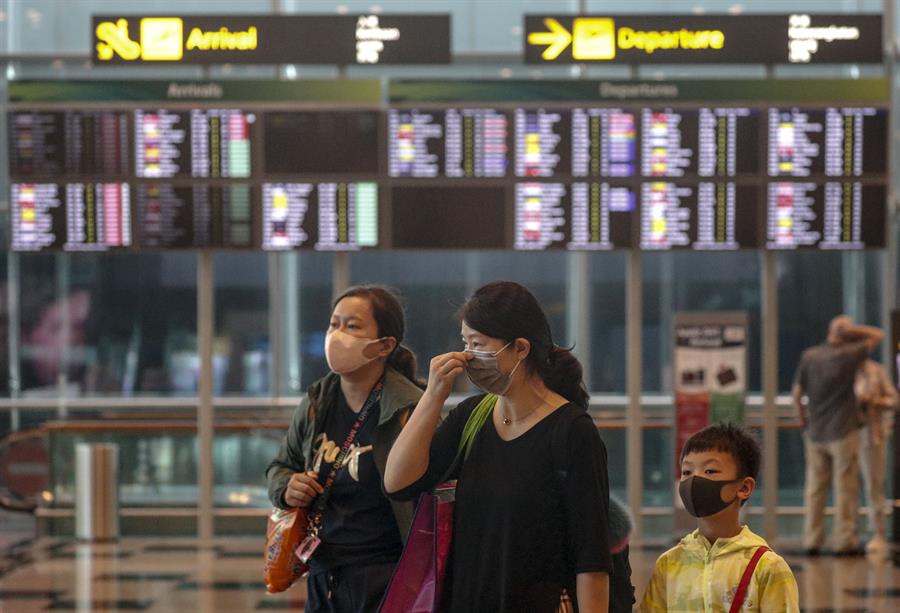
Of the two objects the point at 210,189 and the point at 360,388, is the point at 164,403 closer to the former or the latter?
the point at 210,189

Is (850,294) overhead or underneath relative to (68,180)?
underneath

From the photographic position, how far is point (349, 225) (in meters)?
8.89

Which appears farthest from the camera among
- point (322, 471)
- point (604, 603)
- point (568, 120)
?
point (568, 120)

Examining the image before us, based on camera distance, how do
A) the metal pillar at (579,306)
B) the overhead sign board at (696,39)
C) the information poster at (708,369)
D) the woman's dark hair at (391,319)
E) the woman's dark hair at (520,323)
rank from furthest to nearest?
the metal pillar at (579,306) < the information poster at (708,369) < the overhead sign board at (696,39) < the woman's dark hair at (391,319) < the woman's dark hair at (520,323)

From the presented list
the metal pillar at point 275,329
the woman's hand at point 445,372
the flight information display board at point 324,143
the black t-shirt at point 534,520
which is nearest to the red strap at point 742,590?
the black t-shirt at point 534,520

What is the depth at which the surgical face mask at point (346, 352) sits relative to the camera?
11.9ft

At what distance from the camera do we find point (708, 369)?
9367 mm

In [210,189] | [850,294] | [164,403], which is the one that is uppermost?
[210,189]

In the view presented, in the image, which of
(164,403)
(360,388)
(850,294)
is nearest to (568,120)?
(850,294)

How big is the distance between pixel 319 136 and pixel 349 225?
617mm

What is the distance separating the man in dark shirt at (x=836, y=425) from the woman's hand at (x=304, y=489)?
606cm

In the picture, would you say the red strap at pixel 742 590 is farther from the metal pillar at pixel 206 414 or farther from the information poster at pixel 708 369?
the metal pillar at pixel 206 414

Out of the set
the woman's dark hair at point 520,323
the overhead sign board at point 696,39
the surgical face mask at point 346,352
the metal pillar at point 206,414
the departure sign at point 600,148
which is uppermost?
the overhead sign board at point 696,39

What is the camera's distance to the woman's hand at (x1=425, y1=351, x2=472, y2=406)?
112 inches
